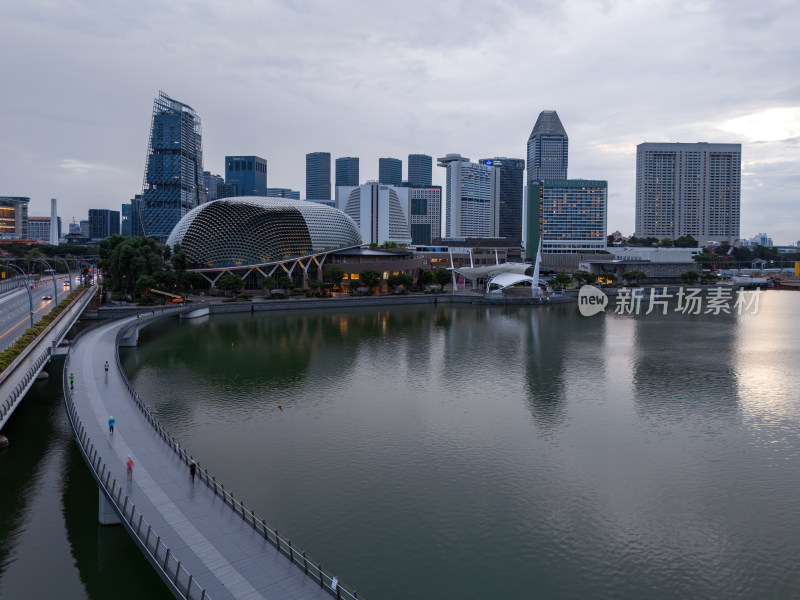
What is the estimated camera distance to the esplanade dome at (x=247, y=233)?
121500mm

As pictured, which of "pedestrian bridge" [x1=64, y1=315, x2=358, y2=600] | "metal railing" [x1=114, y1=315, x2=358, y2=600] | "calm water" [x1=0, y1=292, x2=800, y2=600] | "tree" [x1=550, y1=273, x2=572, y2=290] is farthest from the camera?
"tree" [x1=550, y1=273, x2=572, y2=290]

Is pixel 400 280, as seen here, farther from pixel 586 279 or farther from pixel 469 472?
pixel 469 472

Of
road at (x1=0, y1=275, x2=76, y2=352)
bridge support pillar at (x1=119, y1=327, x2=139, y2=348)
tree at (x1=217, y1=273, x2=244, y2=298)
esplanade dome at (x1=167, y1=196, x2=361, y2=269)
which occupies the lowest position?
bridge support pillar at (x1=119, y1=327, x2=139, y2=348)

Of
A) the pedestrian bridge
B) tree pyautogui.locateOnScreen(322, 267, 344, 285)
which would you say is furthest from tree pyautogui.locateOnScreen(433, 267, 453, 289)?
the pedestrian bridge

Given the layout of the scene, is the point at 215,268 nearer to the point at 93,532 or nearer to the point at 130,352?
the point at 130,352

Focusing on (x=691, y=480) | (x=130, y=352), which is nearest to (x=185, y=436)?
(x=691, y=480)

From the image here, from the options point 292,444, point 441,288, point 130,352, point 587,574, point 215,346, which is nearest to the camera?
point 587,574

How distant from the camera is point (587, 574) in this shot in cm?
2162

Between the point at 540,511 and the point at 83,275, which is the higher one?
the point at 83,275

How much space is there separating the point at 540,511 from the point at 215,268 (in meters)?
103

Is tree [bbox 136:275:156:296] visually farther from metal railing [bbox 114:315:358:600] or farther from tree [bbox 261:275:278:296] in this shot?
metal railing [bbox 114:315:358:600]

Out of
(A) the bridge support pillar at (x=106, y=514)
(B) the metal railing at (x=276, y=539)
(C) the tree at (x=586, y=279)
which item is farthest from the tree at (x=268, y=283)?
(A) the bridge support pillar at (x=106, y=514)

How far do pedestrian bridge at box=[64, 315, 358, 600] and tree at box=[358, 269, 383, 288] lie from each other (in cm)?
8847

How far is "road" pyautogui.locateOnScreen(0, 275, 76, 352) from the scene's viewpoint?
50.0m
